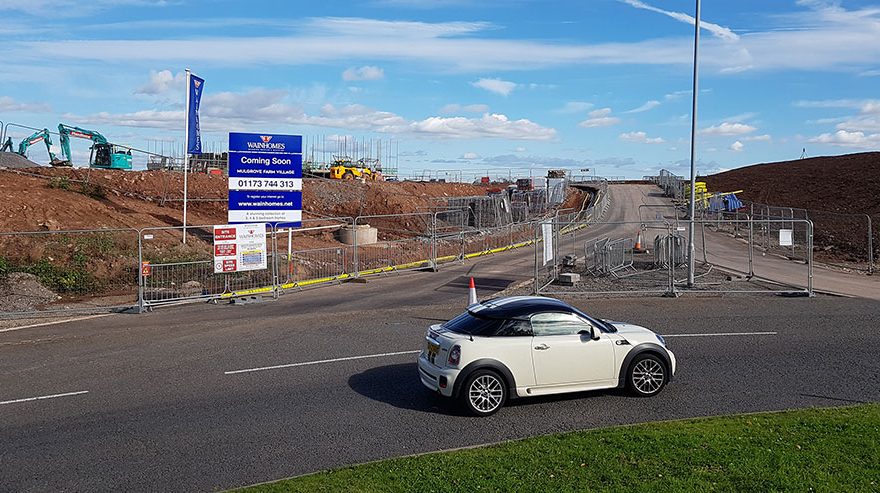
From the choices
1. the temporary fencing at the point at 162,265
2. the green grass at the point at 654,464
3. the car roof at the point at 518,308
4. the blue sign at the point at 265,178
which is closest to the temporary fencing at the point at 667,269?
the temporary fencing at the point at 162,265

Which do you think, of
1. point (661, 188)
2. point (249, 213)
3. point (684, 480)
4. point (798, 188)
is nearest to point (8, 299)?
point (249, 213)

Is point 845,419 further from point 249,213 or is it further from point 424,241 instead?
point 424,241

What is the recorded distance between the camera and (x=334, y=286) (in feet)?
71.8

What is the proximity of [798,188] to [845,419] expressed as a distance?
62690 millimetres

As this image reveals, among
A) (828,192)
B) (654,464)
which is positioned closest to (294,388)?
(654,464)

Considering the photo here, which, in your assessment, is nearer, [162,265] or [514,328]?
[514,328]

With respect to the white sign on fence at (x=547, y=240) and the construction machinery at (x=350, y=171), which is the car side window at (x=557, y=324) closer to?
the white sign on fence at (x=547, y=240)

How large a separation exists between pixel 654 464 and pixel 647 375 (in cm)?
307

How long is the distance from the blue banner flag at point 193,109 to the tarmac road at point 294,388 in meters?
10.6

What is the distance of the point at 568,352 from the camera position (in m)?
9.80

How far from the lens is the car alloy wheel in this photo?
1008cm

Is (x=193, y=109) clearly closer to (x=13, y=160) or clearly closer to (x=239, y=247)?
(x=239, y=247)

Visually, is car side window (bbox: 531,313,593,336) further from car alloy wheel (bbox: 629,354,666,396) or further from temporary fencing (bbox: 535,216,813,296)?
temporary fencing (bbox: 535,216,813,296)

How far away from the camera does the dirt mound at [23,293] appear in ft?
63.0
